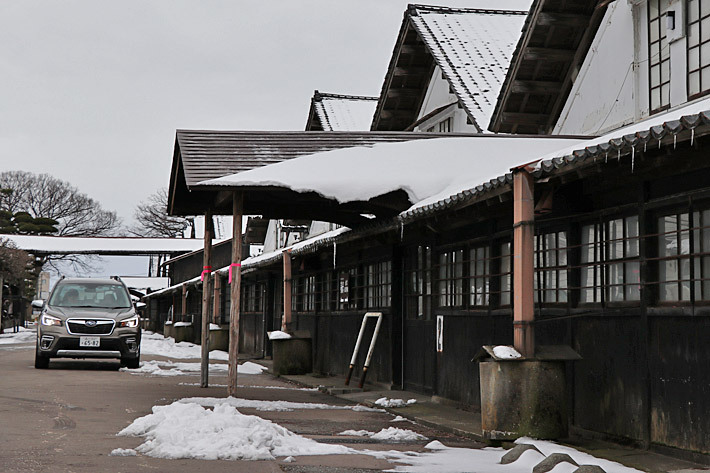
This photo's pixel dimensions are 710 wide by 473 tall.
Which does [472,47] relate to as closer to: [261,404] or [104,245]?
[261,404]

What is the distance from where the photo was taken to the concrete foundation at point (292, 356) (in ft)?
64.8

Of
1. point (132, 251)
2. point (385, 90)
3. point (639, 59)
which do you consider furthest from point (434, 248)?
point (132, 251)

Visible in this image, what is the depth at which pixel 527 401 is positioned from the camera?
8773 millimetres

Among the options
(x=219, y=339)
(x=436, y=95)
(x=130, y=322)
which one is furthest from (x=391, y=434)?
(x=219, y=339)

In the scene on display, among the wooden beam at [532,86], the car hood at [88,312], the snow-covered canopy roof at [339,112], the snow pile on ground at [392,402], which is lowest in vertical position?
the snow pile on ground at [392,402]

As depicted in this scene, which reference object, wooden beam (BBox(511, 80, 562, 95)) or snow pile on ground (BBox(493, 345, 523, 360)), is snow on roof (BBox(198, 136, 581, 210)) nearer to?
wooden beam (BBox(511, 80, 562, 95))

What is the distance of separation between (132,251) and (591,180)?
204 feet

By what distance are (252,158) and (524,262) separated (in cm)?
660

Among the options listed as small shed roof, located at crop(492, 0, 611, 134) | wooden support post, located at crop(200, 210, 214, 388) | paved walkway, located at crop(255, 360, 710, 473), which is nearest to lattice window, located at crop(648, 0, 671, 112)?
small shed roof, located at crop(492, 0, 611, 134)

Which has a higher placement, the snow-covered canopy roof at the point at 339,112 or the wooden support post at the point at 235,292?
the snow-covered canopy roof at the point at 339,112

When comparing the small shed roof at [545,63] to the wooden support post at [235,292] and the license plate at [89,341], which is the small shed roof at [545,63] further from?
the license plate at [89,341]

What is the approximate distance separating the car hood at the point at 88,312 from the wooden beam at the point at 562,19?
1032cm

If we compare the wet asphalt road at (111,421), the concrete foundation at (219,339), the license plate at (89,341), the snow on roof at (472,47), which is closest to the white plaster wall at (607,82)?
the snow on roof at (472,47)

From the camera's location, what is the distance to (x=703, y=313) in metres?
7.48
